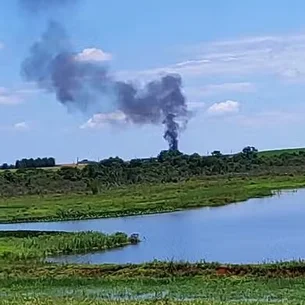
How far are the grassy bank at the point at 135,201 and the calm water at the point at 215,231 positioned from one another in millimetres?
3324

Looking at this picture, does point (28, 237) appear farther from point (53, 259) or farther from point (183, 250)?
point (183, 250)

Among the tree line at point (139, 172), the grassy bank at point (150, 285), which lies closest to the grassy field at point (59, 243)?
the grassy bank at point (150, 285)

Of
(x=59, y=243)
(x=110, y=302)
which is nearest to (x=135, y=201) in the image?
(x=59, y=243)

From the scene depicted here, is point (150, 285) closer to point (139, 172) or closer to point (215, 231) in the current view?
point (215, 231)

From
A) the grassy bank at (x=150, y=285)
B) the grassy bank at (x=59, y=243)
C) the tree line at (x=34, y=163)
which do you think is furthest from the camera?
the tree line at (x=34, y=163)

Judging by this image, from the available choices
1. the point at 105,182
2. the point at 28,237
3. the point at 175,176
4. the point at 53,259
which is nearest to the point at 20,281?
the point at 53,259

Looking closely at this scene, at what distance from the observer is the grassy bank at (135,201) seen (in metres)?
65.6

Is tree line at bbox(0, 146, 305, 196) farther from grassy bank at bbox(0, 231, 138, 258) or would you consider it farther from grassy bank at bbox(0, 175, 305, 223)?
grassy bank at bbox(0, 231, 138, 258)

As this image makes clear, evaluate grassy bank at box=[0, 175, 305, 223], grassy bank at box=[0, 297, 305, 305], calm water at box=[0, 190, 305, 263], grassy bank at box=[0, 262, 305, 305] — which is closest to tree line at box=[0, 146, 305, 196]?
grassy bank at box=[0, 175, 305, 223]

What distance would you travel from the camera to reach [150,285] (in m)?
24.6

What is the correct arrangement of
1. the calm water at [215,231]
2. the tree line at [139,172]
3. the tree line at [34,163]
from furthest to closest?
the tree line at [34,163] < the tree line at [139,172] < the calm water at [215,231]

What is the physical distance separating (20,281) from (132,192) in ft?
197

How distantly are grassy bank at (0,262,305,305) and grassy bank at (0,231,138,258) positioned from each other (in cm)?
1124

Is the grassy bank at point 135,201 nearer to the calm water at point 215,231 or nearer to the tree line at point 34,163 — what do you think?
the calm water at point 215,231
